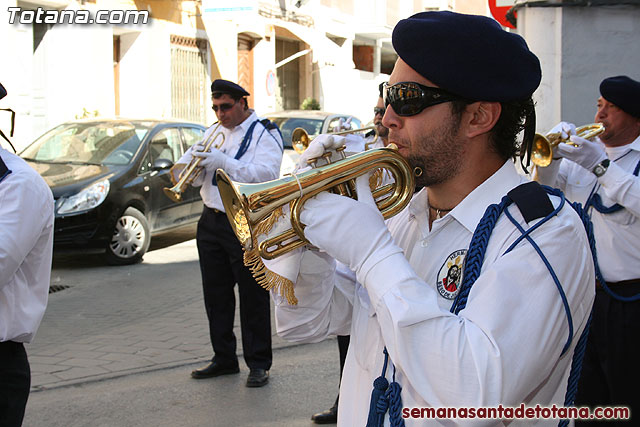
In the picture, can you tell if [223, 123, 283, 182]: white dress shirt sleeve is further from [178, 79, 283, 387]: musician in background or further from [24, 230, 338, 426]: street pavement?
[24, 230, 338, 426]: street pavement

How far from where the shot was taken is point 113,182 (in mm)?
9359

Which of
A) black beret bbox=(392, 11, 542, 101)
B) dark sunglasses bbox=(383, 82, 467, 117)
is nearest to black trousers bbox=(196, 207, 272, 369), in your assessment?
dark sunglasses bbox=(383, 82, 467, 117)

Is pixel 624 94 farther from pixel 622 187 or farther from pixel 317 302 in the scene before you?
pixel 317 302

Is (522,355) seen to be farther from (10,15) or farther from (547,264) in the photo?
(10,15)

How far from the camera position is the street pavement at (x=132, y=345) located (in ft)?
17.1

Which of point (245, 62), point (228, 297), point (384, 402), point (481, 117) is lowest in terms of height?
point (228, 297)

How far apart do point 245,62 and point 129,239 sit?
16.7 meters

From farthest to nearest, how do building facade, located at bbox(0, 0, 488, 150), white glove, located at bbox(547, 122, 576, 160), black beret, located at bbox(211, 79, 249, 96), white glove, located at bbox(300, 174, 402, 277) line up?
building facade, located at bbox(0, 0, 488, 150) → black beret, located at bbox(211, 79, 249, 96) → white glove, located at bbox(547, 122, 576, 160) → white glove, located at bbox(300, 174, 402, 277)

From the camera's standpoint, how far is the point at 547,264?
1.71 metres

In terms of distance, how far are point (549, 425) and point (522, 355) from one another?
0.34 meters

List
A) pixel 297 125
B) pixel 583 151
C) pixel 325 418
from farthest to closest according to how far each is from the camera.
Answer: pixel 297 125 < pixel 325 418 < pixel 583 151

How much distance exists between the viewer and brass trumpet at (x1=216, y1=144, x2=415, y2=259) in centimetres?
190

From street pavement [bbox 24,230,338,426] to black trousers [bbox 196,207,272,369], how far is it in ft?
0.74

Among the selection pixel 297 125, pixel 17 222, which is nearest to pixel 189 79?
pixel 297 125
